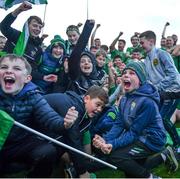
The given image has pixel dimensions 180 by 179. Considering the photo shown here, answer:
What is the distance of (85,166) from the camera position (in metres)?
4.63

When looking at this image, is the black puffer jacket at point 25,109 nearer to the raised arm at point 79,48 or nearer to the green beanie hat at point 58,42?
the raised arm at point 79,48

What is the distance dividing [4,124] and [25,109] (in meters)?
0.38

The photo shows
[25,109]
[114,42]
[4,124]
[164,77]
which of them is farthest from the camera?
[114,42]

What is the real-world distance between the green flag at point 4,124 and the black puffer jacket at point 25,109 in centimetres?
27

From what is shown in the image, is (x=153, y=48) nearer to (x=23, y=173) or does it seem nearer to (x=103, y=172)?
(x=103, y=172)

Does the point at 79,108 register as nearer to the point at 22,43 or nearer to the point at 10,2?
the point at 22,43

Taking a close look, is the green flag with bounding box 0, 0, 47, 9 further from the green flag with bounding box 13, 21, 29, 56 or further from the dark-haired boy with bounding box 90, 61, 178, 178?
the dark-haired boy with bounding box 90, 61, 178, 178

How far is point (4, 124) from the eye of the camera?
3834 mm

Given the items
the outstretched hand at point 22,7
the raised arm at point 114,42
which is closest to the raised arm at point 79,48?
the outstretched hand at point 22,7

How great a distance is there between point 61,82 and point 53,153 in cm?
208

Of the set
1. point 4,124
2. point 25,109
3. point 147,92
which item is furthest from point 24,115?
point 147,92

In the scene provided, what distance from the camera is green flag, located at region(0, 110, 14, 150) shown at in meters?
3.81

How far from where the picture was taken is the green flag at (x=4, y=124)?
3808 mm

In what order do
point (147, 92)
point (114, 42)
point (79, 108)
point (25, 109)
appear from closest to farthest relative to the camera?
1. point (25, 109)
2. point (79, 108)
3. point (147, 92)
4. point (114, 42)
